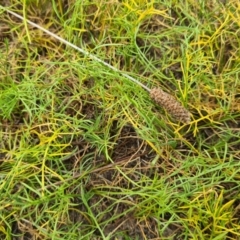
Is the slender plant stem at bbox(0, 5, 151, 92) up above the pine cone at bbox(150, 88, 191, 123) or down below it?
above

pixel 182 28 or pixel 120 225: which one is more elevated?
pixel 182 28

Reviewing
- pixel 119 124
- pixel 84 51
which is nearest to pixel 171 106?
pixel 119 124

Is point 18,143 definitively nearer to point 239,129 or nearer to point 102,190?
point 102,190

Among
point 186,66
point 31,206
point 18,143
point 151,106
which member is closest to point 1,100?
point 18,143

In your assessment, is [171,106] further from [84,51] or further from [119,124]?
[84,51]

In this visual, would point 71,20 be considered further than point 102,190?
Yes
